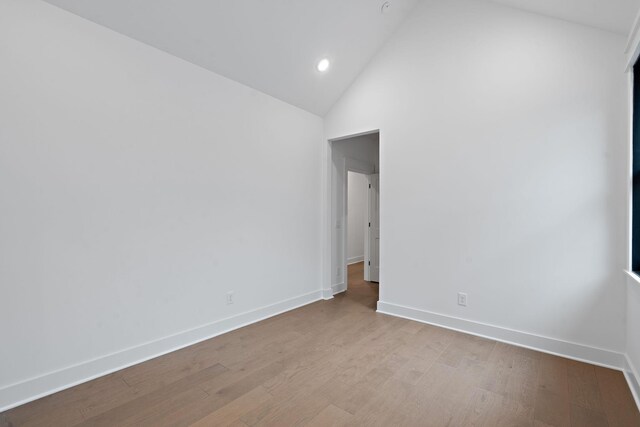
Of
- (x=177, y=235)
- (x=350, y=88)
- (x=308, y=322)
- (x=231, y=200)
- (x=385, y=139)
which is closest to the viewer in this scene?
Result: (x=177, y=235)

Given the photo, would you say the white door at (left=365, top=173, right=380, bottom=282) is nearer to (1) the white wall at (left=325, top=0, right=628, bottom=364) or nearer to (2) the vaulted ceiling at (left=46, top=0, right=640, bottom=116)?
(1) the white wall at (left=325, top=0, right=628, bottom=364)

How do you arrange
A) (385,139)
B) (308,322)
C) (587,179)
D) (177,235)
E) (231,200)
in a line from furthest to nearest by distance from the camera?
(385,139)
(308,322)
(231,200)
(177,235)
(587,179)

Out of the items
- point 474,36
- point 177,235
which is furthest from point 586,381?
point 177,235

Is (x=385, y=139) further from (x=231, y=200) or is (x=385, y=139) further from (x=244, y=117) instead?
(x=231, y=200)

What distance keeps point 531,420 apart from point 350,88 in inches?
151

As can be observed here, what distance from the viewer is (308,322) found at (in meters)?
3.50

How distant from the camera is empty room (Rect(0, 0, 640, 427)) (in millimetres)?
2043

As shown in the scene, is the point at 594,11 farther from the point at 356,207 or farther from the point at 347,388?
the point at 356,207

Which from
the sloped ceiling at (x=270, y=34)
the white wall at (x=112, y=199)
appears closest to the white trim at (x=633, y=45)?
the sloped ceiling at (x=270, y=34)

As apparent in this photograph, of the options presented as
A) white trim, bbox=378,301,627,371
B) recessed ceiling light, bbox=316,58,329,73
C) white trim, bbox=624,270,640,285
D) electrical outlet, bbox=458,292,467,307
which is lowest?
white trim, bbox=378,301,627,371

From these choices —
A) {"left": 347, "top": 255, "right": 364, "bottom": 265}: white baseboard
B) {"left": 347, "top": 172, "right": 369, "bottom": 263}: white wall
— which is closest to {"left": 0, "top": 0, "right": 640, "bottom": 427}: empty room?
{"left": 347, "top": 255, "right": 364, "bottom": 265}: white baseboard

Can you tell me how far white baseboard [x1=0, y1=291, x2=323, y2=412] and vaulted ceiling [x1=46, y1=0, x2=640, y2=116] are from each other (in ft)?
8.49

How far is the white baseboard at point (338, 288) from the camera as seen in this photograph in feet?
15.3

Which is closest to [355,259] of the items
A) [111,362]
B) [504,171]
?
[504,171]
